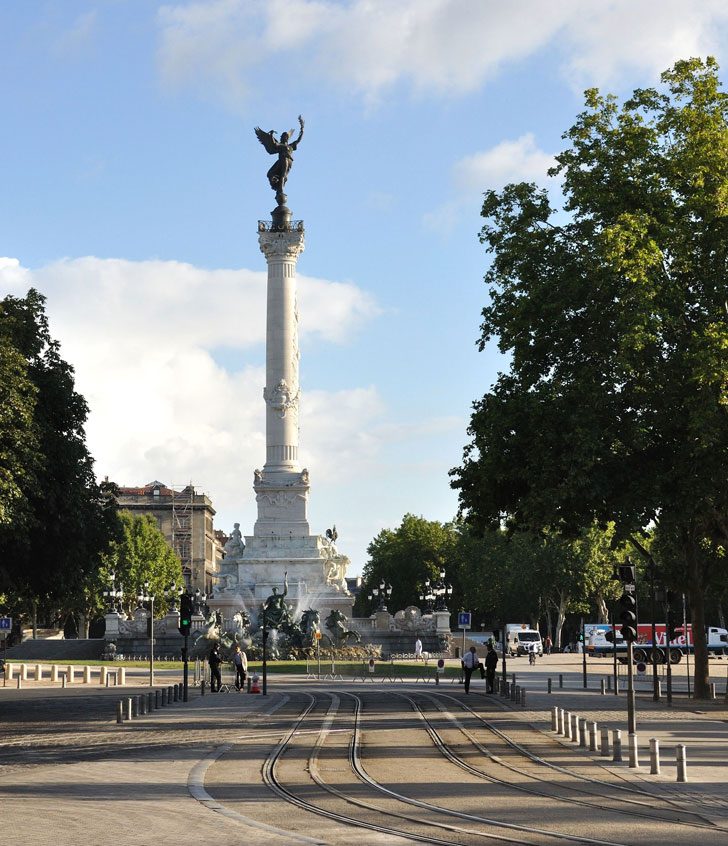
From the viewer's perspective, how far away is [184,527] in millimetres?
151625

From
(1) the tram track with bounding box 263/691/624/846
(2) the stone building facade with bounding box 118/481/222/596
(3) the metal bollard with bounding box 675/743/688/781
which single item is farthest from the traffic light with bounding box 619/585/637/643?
(2) the stone building facade with bounding box 118/481/222/596

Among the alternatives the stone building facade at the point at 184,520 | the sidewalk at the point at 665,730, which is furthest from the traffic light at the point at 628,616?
the stone building facade at the point at 184,520

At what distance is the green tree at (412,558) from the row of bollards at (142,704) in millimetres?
90547

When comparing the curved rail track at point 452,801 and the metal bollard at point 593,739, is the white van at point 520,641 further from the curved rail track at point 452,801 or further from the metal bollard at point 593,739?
the metal bollard at point 593,739

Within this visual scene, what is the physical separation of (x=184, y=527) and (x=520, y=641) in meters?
63.1

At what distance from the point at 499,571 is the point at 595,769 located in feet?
300

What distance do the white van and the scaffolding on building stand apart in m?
57.1

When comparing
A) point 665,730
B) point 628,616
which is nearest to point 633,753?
point 628,616

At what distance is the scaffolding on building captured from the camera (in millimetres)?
150375

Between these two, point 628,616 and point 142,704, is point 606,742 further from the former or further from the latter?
point 142,704

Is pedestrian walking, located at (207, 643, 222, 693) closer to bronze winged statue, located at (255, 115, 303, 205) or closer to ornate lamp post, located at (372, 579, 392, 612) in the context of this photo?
ornate lamp post, located at (372, 579, 392, 612)

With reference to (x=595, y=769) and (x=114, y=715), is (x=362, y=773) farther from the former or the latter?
(x=114, y=715)

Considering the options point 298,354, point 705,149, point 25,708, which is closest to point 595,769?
point 705,149

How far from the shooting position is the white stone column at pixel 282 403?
297 feet
